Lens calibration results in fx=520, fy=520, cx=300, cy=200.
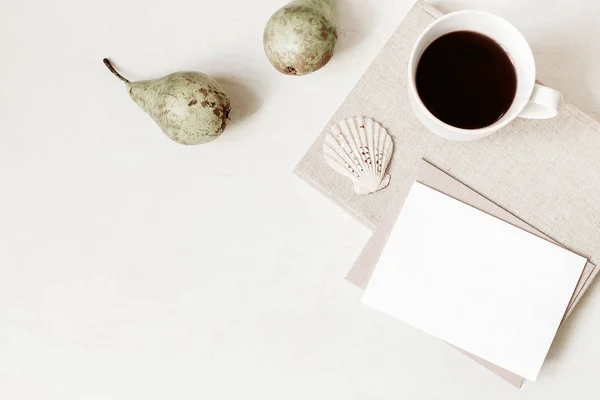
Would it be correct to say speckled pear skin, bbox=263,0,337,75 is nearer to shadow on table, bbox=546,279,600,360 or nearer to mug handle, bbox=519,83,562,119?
mug handle, bbox=519,83,562,119

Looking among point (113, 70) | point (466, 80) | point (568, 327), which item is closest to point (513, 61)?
point (466, 80)

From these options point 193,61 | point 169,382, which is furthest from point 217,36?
point 169,382

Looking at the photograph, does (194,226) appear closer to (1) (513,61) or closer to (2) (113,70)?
(2) (113,70)

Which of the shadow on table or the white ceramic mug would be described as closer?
the white ceramic mug

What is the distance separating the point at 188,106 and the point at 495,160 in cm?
37

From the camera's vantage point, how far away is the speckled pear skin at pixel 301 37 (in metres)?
0.60

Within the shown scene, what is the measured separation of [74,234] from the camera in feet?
2.30

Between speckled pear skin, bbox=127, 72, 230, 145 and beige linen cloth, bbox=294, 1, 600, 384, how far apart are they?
0.40 ft

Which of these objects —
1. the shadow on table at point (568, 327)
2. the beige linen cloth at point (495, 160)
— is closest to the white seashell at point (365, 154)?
the beige linen cloth at point (495, 160)

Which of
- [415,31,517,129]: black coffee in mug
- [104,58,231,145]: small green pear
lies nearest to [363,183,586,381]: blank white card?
[415,31,517,129]: black coffee in mug

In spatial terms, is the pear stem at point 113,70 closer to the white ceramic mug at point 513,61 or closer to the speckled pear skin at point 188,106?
the speckled pear skin at point 188,106

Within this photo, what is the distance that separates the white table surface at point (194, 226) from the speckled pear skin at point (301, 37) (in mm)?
52

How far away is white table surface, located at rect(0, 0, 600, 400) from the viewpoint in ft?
2.19

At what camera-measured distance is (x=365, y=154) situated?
2.06 feet
